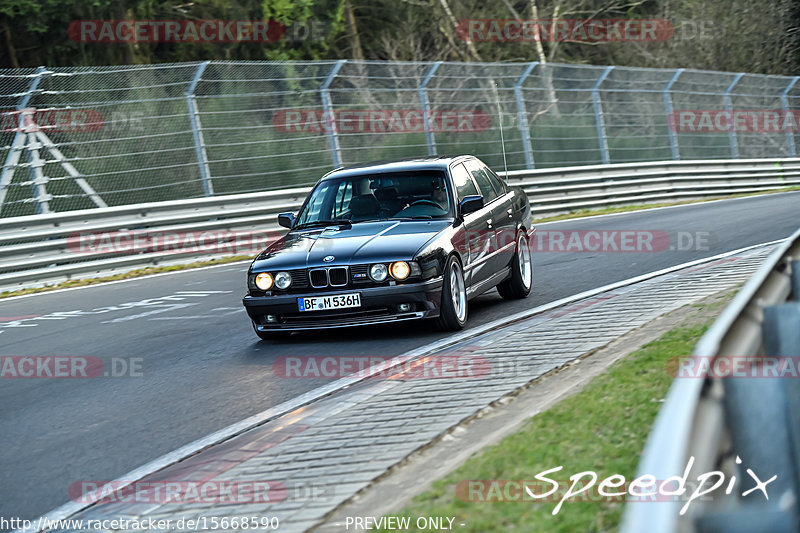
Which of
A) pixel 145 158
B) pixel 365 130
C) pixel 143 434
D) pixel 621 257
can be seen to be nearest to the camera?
pixel 143 434

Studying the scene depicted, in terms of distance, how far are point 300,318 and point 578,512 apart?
504 cm

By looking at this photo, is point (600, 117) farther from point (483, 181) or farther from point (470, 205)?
point (470, 205)

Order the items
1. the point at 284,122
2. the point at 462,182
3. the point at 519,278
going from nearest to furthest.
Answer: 1. the point at 462,182
2. the point at 519,278
3. the point at 284,122

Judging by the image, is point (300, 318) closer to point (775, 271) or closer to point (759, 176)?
point (775, 271)

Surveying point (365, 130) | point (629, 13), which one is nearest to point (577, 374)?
point (365, 130)

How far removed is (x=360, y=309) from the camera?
→ 8586 millimetres

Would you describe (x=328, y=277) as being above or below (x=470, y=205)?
below

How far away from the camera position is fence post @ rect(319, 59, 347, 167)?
754 inches

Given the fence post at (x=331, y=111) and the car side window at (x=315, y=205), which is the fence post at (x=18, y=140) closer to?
the fence post at (x=331, y=111)

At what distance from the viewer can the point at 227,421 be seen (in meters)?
6.48

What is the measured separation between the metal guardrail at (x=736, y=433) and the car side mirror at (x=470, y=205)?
16.0 ft

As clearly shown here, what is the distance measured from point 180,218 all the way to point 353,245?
851 cm

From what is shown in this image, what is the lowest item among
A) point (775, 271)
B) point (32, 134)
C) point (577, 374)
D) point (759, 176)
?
point (759, 176)

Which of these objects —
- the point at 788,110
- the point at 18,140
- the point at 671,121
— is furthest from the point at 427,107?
the point at 788,110
